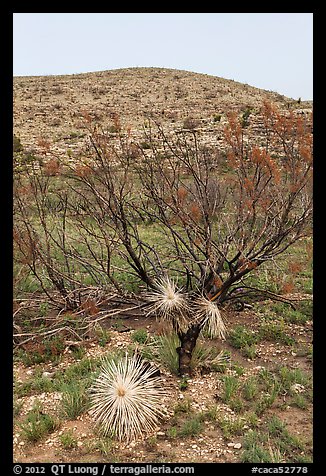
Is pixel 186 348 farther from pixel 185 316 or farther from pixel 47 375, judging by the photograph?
pixel 47 375

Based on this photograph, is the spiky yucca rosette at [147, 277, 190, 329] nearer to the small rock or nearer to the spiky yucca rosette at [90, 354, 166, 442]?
the spiky yucca rosette at [90, 354, 166, 442]

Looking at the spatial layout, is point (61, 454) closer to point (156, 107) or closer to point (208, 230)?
point (208, 230)

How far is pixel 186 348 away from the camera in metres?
4.44

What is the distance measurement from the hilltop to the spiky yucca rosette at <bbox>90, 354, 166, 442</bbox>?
15.6m

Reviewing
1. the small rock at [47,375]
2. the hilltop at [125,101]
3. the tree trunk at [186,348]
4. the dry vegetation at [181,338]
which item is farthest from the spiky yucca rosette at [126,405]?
the hilltop at [125,101]

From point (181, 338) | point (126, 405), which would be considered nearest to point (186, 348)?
point (181, 338)

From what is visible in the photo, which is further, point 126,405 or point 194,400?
point 194,400

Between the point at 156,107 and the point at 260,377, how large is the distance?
2675 centimetres

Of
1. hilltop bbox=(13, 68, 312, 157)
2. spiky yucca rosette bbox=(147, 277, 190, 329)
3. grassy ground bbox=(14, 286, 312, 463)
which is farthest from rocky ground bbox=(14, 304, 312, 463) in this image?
hilltop bbox=(13, 68, 312, 157)

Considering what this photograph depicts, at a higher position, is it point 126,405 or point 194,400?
point 126,405

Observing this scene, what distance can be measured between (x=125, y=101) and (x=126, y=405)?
30.2m

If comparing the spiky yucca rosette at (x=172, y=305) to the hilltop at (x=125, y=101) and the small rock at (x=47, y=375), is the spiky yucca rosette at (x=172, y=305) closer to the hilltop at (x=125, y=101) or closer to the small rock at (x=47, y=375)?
the small rock at (x=47, y=375)

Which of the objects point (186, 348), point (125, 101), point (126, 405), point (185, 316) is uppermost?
point (125, 101)

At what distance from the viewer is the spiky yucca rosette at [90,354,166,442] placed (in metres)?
3.47
